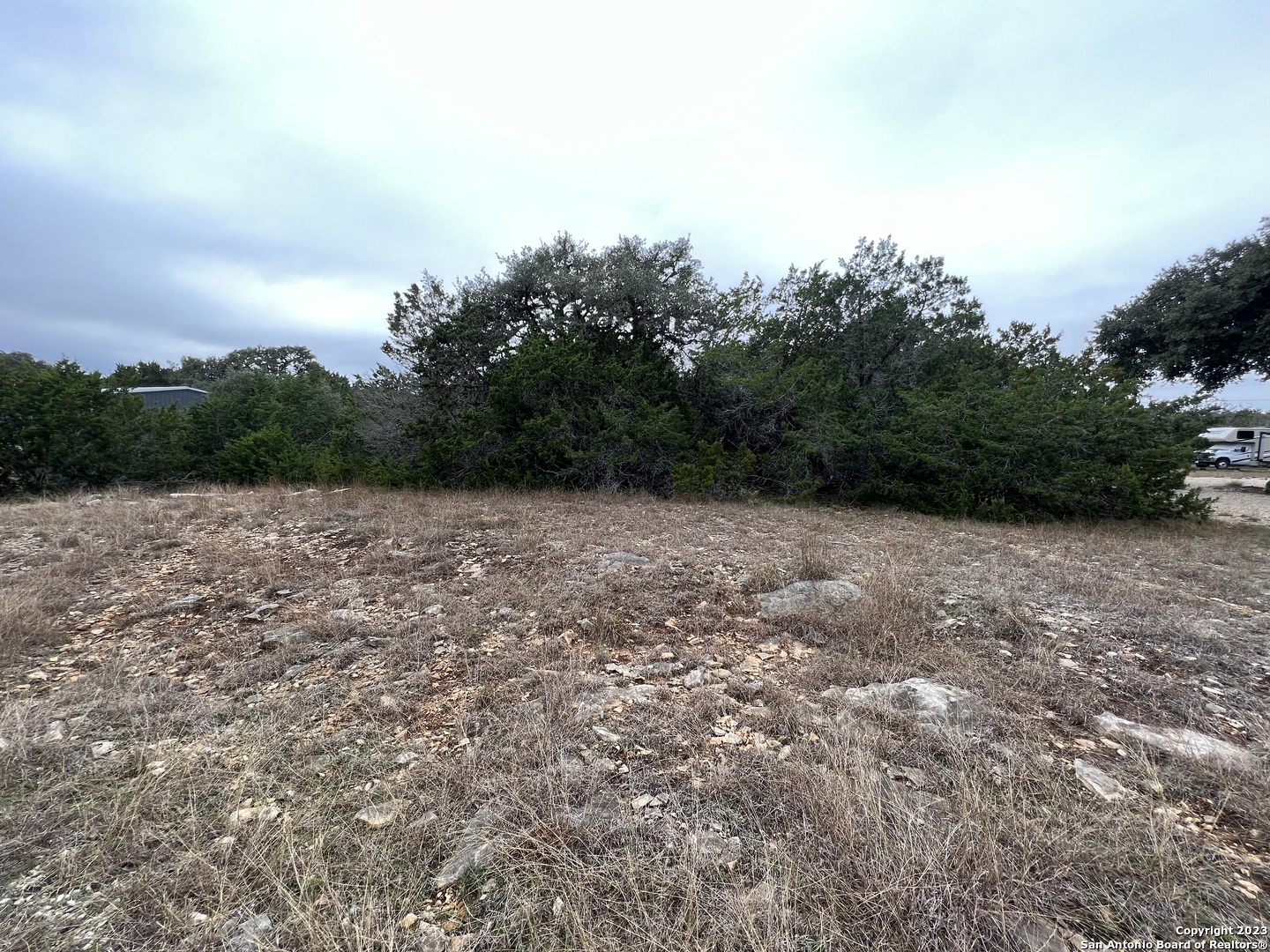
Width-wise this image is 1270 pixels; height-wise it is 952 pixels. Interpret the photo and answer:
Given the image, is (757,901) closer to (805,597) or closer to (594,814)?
(594,814)

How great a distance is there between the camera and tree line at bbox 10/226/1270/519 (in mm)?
8258

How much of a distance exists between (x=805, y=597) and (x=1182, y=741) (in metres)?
1.90

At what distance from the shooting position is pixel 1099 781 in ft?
5.77

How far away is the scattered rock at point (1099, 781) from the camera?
5.58 ft

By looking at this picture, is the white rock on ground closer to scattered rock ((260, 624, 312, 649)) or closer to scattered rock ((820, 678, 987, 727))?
scattered rock ((260, 624, 312, 649))

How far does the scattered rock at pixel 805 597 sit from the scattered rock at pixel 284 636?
9.70ft

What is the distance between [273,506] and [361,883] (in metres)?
7.03

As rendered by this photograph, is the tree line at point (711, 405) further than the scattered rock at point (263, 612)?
Yes

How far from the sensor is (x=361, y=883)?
1419 millimetres

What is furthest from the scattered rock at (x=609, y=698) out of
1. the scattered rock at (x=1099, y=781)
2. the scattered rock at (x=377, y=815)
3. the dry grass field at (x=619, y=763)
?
the scattered rock at (x=1099, y=781)

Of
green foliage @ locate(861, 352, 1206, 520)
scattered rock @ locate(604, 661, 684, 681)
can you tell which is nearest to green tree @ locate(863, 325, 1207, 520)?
green foliage @ locate(861, 352, 1206, 520)

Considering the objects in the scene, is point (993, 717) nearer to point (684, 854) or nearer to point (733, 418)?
point (684, 854)

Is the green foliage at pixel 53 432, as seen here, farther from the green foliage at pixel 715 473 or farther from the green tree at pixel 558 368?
the green foliage at pixel 715 473

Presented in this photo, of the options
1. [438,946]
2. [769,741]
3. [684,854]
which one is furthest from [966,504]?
Result: [438,946]
